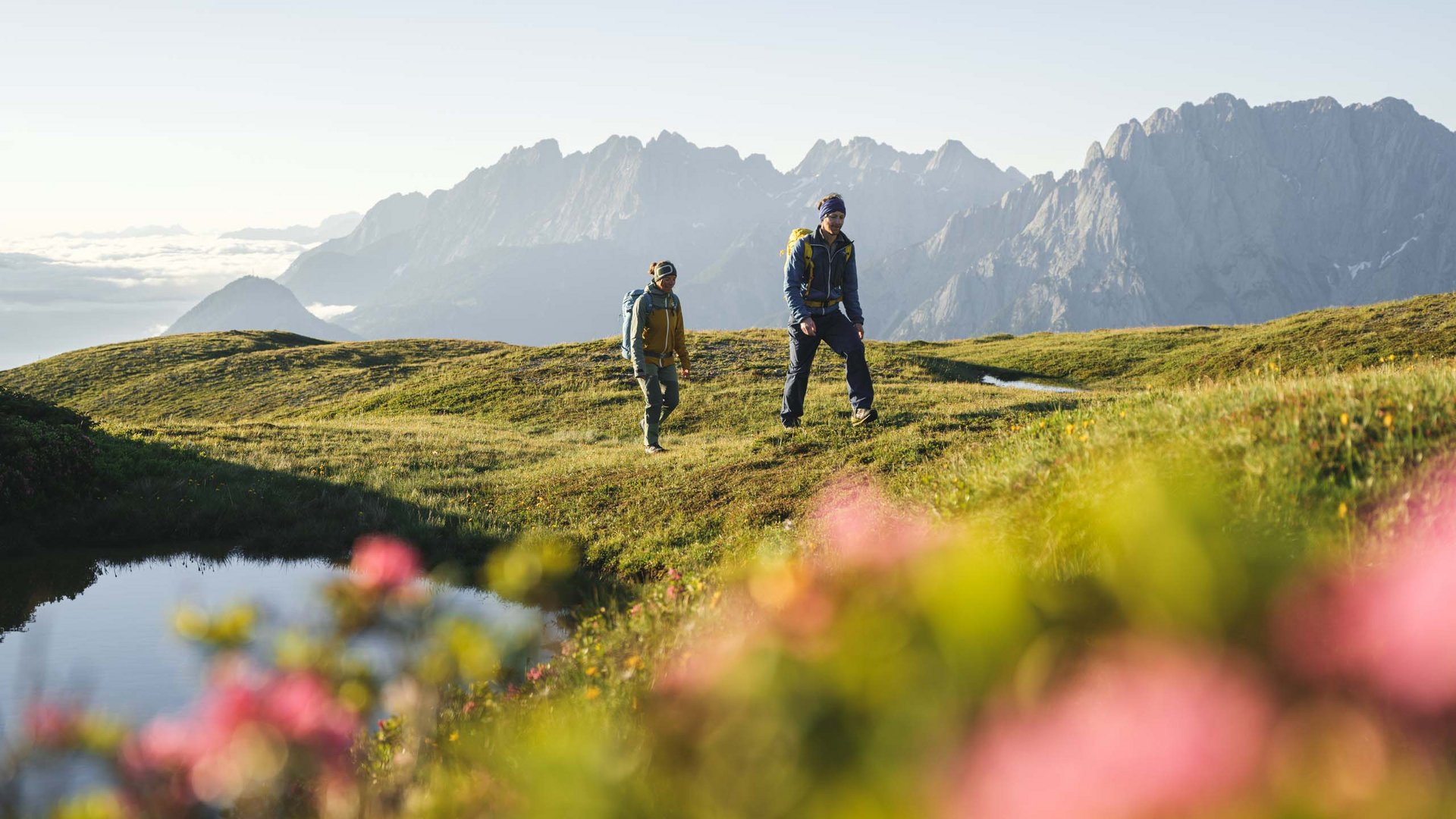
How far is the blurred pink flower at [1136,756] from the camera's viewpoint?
944 millimetres

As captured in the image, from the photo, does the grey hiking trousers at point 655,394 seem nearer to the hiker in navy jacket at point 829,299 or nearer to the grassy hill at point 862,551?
the grassy hill at point 862,551

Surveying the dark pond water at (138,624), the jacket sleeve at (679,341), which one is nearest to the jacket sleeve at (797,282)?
the jacket sleeve at (679,341)

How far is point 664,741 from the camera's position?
2.41m

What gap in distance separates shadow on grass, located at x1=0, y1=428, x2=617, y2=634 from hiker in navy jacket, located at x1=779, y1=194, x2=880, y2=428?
6.22m

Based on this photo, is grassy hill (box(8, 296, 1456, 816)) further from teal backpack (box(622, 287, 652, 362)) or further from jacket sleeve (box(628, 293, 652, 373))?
teal backpack (box(622, 287, 652, 362))

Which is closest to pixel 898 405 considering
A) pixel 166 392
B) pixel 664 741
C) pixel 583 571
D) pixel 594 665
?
pixel 583 571

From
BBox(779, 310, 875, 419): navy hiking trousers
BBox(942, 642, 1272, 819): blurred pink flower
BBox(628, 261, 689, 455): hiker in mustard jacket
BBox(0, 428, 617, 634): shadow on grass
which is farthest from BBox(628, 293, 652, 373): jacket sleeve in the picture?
BBox(942, 642, 1272, 819): blurred pink flower

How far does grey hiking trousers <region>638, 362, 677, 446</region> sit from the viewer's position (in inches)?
714

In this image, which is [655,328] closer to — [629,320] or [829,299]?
[629,320]

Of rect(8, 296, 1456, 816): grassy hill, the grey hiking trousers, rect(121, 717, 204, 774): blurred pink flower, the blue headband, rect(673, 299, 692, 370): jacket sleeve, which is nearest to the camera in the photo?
rect(8, 296, 1456, 816): grassy hill

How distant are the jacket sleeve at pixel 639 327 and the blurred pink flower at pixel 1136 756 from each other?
16277 mm

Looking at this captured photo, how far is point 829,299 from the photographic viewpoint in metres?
15.5

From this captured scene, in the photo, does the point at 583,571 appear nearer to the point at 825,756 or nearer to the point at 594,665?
the point at 594,665

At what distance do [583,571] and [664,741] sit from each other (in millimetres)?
9089
